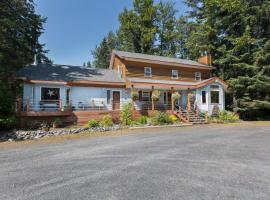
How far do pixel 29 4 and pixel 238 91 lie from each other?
79.4ft

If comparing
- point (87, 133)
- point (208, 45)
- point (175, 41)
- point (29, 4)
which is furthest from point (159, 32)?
point (87, 133)

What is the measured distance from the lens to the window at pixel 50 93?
62.4 feet

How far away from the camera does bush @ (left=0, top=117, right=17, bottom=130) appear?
15.0m

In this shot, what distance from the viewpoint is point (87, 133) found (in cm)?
1462

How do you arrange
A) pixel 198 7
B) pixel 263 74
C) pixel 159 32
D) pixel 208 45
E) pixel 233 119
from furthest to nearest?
pixel 159 32 → pixel 198 7 → pixel 208 45 → pixel 263 74 → pixel 233 119

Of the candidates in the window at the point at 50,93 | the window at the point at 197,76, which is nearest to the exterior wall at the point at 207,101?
the window at the point at 197,76

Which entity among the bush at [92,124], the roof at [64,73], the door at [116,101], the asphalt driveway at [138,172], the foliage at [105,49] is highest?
the foliage at [105,49]

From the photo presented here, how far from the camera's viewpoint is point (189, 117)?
20500mm

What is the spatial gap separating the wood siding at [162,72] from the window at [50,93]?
766cm

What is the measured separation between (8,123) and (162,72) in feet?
54.9

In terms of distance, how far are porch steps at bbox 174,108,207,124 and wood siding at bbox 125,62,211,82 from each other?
587cm

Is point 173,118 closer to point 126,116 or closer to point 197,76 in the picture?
point 126,116

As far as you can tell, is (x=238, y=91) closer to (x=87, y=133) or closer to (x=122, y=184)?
(x=87, y=133)

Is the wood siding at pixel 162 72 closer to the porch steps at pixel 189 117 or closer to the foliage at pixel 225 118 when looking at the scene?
the porch steps at pixel 189 117
